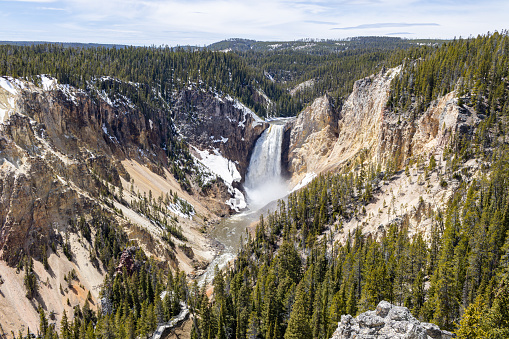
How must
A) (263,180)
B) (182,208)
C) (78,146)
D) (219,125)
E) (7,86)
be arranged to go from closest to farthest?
(7,86), (78,146), (182,208), (263,180), (219,125)

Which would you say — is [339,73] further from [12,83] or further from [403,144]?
[12,83]

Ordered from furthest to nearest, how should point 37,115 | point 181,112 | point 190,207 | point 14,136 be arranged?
1. point 181,112
2. point 190,207
3. point 37,115
4. point 14,136

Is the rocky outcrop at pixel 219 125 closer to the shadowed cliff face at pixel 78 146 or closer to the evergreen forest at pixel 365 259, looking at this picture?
the shadowed cliff face at pixel 78 146

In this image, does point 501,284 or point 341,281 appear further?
point 341,281

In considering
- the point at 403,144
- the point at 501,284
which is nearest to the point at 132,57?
the point at 403,144

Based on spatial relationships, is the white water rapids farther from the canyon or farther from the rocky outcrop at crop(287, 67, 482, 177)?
the rocky outcrop at crop(287, 67, 482, 177)

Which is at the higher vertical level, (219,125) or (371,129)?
(371,129)

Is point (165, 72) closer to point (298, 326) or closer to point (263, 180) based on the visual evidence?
point (263, 180)

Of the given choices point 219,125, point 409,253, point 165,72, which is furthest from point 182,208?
point 165,72
